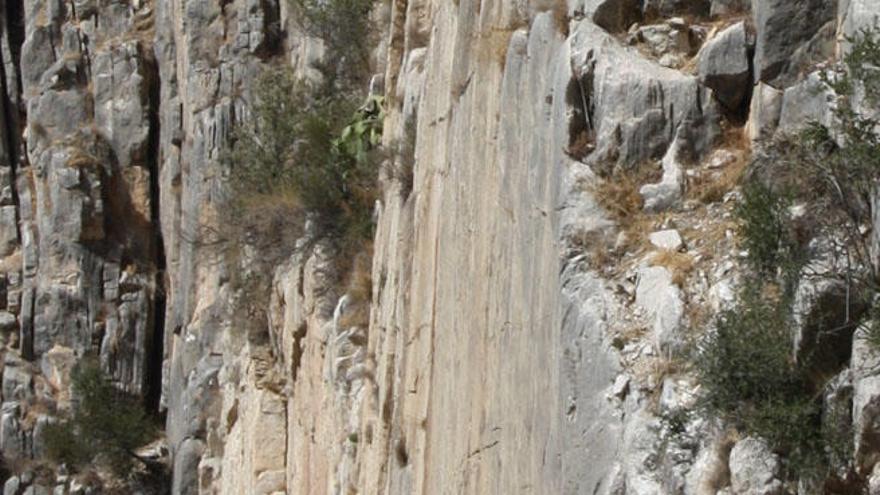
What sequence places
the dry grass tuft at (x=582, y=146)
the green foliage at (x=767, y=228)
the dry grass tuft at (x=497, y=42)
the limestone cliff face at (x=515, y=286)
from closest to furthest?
the green foliage at (x=767, y=228) < the limestone cliff face at (x=515, y=286) < the dry grass tuft at (x=582, y=146) < the dry grass tuft at (x=497, y=42)

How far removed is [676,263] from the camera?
7781 millimetres

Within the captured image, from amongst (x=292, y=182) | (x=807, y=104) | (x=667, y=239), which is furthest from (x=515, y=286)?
(x=292, y=182)

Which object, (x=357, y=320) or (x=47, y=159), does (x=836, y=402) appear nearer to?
(x=357, y=320)

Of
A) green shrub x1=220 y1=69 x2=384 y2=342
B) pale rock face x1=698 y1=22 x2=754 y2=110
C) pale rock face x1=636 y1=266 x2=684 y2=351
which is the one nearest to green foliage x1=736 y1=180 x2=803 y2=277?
pale rock face x1=636 y1=266 x2=684 y2=351

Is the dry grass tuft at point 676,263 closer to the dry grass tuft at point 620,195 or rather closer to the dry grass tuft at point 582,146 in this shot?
the dry grass tuft at point 620,195

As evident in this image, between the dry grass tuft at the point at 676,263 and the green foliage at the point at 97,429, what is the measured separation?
22.6m

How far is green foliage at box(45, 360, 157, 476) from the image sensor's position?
29.8 meters

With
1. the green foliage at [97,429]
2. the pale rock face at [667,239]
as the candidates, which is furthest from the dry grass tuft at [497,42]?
the green foliage at [97,429]

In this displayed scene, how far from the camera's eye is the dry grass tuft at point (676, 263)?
767 cm

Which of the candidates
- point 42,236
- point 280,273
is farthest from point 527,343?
point 42,236

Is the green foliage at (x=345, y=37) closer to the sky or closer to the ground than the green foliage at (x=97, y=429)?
closer to the sky

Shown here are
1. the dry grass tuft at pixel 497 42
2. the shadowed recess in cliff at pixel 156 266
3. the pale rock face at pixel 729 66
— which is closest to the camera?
the pale rock face at pixel 729 66

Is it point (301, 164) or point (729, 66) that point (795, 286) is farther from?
point (301, 164)

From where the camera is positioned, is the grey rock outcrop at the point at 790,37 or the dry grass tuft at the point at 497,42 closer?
the grey rock outcrop at the point at 790,37
